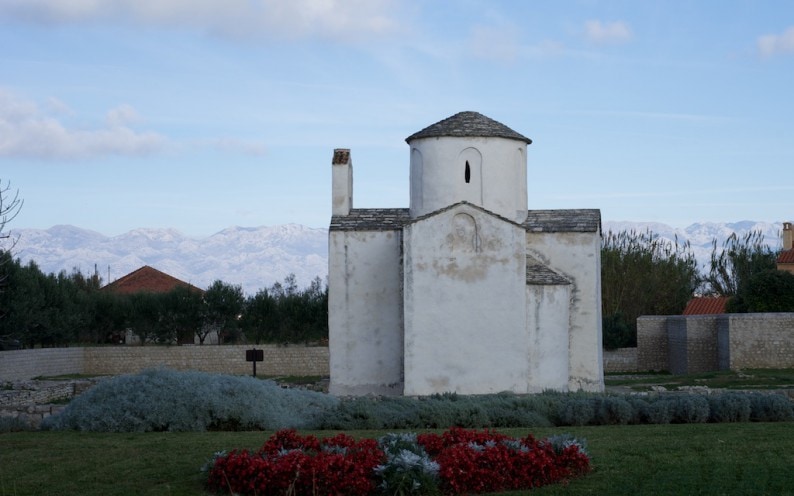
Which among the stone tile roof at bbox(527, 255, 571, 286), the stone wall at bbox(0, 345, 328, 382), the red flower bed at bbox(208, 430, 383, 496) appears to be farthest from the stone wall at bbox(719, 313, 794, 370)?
the red flower bed at bbox(208, 430, 383, 496)

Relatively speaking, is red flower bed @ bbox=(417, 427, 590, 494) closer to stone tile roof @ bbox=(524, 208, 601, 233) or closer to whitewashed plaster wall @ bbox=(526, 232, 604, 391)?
whitewashed plaster wall @ bbox=(526, 232, 604, 391)

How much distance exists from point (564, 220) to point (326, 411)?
11842 mm

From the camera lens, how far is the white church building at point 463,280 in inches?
950

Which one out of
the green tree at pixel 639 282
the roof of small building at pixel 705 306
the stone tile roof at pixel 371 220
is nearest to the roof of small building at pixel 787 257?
the green tree at pixel 639 282

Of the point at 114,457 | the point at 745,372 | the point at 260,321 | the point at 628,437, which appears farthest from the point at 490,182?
the point at 260,321

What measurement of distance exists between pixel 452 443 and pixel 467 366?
41.7 ft

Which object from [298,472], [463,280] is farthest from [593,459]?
[463,280]

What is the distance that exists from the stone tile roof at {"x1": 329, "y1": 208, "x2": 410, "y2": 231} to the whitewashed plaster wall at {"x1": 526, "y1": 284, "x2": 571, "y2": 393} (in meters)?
4.19

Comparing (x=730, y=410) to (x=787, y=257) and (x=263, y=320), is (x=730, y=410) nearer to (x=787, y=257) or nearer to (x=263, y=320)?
(x=263, y=320)

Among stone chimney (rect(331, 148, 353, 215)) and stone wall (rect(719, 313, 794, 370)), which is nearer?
stone chimney (rect(331, 148, 353, 215))

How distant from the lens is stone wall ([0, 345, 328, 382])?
40.8 metres

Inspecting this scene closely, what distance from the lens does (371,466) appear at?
1028cm

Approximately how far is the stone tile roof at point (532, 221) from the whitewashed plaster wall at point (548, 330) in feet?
7.71

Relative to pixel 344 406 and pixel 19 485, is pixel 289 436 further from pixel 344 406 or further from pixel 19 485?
pixel 344 406
